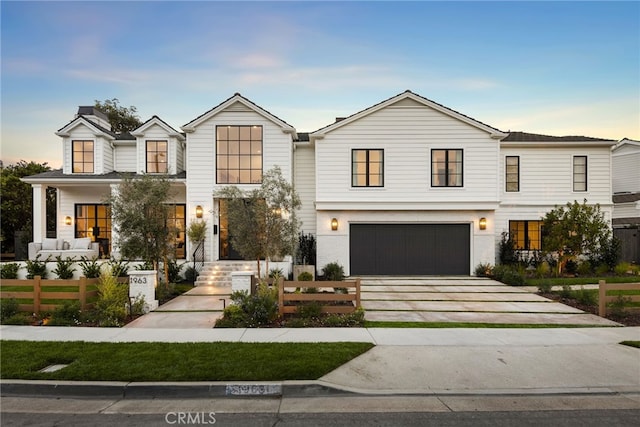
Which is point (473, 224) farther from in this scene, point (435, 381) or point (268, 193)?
point (435, 381)

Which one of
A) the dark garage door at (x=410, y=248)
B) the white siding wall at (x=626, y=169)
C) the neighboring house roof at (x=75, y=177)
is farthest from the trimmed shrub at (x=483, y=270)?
the neighboring house roof at (x=75, y=177)

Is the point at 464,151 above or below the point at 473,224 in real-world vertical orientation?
above

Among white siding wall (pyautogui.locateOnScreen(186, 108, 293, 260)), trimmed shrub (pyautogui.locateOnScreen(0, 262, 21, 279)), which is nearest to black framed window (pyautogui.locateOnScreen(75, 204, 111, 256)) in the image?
trimmed shrub (pyautogui.locateOnScreen(0, 262, 21, 279))

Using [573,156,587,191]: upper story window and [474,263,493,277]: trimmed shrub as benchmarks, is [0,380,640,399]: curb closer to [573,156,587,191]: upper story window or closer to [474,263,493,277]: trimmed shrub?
[474,263,493,277]: trimmed shrub

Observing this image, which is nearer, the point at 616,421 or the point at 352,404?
the point at 616,421

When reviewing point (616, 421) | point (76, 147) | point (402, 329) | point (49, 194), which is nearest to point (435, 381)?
point (616, 421)

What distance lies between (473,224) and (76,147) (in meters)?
20.0

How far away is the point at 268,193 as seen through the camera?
1080 centimetres

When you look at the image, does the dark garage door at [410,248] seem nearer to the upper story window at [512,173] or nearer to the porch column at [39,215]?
the upper story window at [512,173]

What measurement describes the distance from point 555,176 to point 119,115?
36235 mm

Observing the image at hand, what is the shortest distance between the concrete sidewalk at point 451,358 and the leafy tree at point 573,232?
7.08 m

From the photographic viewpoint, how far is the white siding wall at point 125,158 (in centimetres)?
1762

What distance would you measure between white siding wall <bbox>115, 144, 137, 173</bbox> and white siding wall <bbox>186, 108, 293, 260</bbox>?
15.4 feet

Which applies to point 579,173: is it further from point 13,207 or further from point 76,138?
point 13,207
